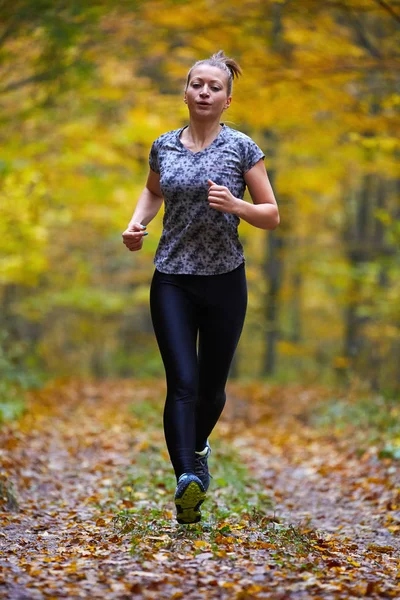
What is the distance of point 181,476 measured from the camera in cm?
421

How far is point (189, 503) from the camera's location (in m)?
4.18

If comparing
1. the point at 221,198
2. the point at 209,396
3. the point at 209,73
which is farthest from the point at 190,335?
the point at 209,73

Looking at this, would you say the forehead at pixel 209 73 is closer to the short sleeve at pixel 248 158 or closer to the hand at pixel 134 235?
the short sleeve at pixel 248 158

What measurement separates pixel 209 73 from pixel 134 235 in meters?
0.96

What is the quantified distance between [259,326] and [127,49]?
8482 mm

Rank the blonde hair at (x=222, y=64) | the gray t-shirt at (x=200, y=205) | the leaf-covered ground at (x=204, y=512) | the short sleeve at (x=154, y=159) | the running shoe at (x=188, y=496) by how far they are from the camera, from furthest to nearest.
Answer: the short sleeve at (x=154, y=159) → the blonde hair at (x=222, y=64) → the gray t-shirt at (x=200, y=205) → the running shoe at (x=188, y=496) → the leaf-covered ground at (x=204, y=512)

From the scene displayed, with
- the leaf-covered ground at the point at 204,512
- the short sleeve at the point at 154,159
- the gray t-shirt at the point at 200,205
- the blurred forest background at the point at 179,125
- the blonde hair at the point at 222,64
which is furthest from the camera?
the blurred forest background at the point at 179,125

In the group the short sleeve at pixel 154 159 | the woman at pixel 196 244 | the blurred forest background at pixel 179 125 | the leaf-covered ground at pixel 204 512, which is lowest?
the leaf-covered ground at pixel 204 512

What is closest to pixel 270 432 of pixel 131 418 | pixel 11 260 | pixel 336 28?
pixel 131 418

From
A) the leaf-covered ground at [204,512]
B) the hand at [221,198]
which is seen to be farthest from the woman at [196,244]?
the leaf-covered ground at [204,512]

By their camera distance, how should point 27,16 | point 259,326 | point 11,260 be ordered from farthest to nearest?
point 259,326 → point 11,260 → point 27,16

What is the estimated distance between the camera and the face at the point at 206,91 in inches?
170

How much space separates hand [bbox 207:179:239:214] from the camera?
402 centimetres

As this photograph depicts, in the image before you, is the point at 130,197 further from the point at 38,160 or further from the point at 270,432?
the point at 270,432
